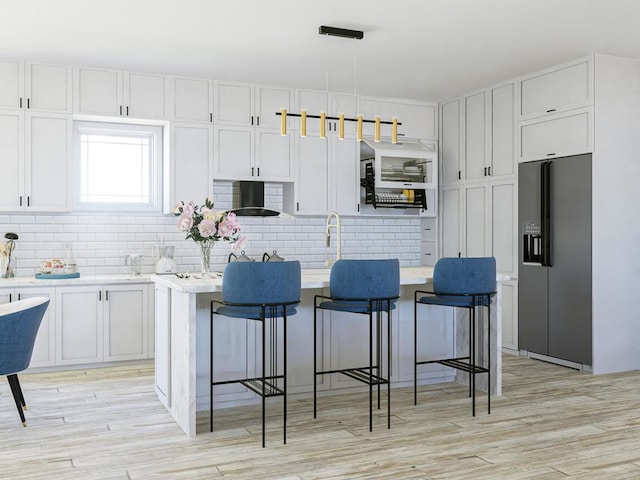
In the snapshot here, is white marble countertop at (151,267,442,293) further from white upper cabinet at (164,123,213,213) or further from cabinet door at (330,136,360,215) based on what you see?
cabinet door at (330,136,360,215)

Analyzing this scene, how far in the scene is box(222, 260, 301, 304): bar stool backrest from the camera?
140 inches

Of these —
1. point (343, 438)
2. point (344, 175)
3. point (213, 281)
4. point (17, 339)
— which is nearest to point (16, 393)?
point (17, 339)

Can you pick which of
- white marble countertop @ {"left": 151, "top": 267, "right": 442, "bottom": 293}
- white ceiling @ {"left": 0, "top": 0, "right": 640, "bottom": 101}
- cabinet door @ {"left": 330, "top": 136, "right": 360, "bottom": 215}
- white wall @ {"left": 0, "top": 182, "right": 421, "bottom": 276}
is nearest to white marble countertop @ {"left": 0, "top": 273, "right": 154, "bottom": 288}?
white wall @ {"left": 0, "top": 182, "right": 421, "bottom": 276}

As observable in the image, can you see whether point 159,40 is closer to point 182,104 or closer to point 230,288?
point 182,104

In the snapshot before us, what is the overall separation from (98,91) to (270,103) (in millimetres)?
1677

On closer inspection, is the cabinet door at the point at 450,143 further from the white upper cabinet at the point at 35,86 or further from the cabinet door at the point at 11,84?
the cabinet door at the point at 11,84

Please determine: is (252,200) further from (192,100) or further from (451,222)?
(451,222)

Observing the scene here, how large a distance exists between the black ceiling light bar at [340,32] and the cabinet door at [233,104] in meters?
1.82

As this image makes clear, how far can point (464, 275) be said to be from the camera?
4.17m

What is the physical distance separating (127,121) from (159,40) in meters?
1.25

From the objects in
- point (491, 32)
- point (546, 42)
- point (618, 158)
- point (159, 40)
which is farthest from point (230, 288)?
point (618, 158)

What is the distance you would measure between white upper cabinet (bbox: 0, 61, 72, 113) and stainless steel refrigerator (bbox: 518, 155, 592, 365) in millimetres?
4329

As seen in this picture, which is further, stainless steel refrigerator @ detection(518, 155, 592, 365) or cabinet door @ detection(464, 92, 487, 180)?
cabinet door @ detection(464, 92, 487, 180)

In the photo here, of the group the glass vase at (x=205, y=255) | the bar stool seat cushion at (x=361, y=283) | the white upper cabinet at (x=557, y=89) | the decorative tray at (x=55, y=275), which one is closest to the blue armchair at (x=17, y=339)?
the glass vase at (x=205, y=255)
